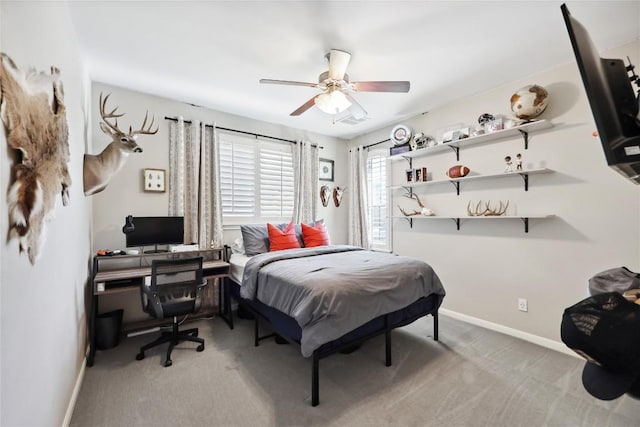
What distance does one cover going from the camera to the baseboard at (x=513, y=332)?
257 cm

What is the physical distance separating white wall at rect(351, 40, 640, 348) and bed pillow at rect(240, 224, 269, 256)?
2.26m

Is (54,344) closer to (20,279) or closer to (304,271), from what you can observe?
(20,279)

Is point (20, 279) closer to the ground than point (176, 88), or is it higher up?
closer to the ground

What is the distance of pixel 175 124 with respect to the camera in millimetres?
3342

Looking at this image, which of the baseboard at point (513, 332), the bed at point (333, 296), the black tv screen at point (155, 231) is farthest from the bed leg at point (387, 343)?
the black tv screen at point (155, 231)

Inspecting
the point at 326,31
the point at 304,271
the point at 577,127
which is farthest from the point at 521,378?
the point at 326,31

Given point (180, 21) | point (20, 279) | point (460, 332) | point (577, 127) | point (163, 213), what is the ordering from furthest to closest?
point (163, 213)
point (460, 332)
point (577, 127)
point (180, 21)
point (20, 279)

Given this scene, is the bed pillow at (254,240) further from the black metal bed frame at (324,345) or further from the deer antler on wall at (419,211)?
the deer antler on wall at (419,211)

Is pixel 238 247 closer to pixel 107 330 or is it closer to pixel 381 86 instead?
pixel 107 330

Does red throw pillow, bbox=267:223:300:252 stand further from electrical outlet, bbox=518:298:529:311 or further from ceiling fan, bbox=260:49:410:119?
electrical outlet, bbox=518:298:529:311

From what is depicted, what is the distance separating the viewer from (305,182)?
14.5ft

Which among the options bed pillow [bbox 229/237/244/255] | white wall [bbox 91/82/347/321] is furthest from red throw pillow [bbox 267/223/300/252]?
white wall [bbox 91/82/347/321]

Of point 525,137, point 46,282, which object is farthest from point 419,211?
point 46,282

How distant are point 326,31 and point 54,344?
264 centimetres
